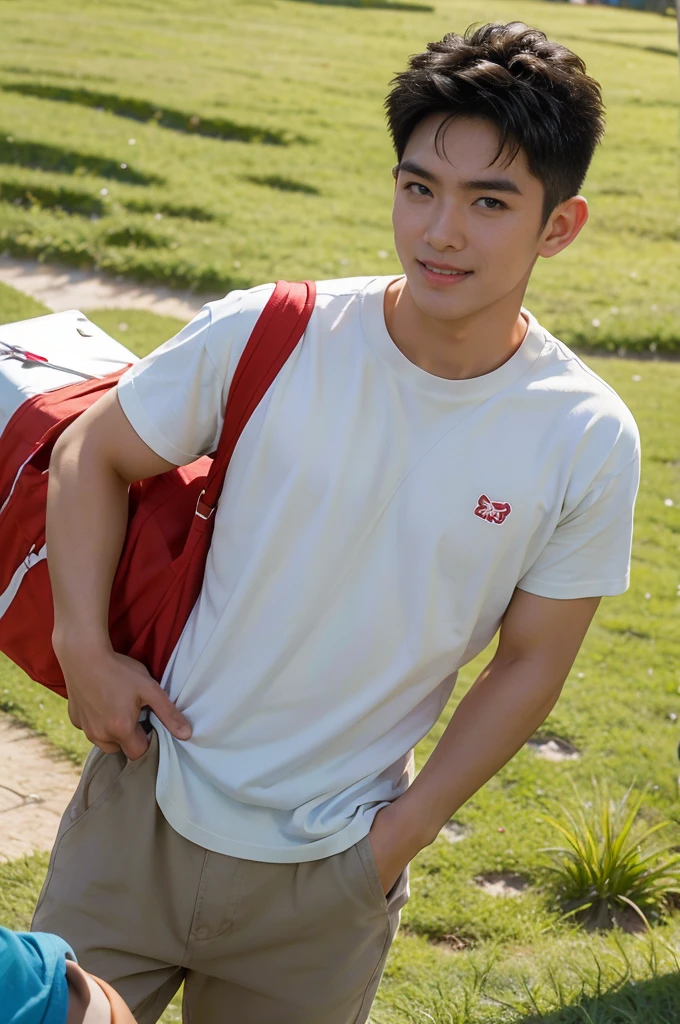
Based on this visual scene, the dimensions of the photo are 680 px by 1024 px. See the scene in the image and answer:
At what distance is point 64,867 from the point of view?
2158mm

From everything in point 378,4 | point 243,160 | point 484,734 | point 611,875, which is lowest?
point 611,875

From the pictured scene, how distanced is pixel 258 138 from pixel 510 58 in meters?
11.4

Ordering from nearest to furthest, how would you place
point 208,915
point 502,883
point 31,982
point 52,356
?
point 31,982, point 208,915, point 52,356, point 502,883

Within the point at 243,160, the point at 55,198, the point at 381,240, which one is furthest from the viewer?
the point at 243,160

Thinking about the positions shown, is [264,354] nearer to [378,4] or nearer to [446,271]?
[446,271]

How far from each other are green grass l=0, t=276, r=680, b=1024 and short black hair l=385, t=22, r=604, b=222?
207 centimetres

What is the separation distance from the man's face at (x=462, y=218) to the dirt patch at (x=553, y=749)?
2.95 metres

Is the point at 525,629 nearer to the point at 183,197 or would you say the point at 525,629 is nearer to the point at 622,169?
the point at 183,197

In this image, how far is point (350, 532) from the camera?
2.00 meters

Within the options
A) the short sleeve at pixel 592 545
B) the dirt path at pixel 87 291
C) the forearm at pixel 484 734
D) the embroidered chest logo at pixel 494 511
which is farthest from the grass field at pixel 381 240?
the embroidered chest logo at pixel 494 511

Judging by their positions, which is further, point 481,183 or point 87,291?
point 87,291

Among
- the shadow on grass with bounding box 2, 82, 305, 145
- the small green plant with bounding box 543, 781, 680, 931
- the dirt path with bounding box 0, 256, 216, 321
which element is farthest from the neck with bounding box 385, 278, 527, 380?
the shadow on grass with bounding box 2, 82, 305, 145

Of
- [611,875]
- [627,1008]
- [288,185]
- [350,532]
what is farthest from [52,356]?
[288,185]

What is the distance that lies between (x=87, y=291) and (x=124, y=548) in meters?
Answer: 6.71
